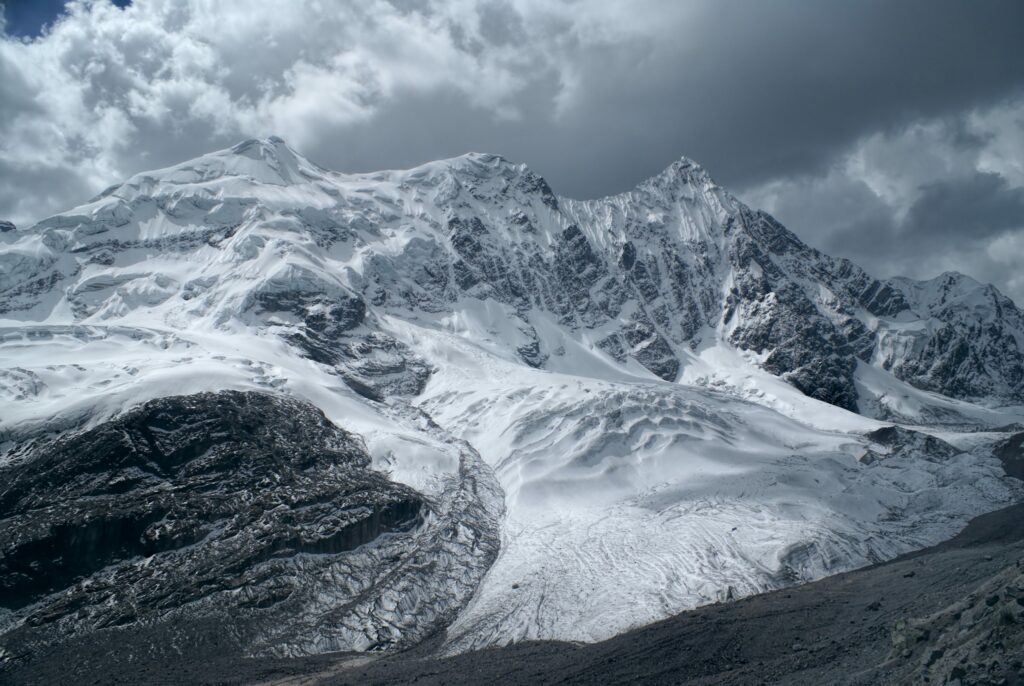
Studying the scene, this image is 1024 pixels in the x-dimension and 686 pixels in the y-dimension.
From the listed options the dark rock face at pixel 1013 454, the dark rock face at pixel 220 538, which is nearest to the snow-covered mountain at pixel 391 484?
the dark rock face at pixel 220 538

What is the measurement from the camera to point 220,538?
77.2 m

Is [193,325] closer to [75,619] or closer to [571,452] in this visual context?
[571,452]

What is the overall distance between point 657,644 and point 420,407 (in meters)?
81.9

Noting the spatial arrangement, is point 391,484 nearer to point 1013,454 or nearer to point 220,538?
point 220,538

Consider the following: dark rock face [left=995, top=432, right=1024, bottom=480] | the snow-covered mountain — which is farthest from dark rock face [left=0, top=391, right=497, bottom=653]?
dark rock face [left=995, top=432, right=1024, bottom=480]

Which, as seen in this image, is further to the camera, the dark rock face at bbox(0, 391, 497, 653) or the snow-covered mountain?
the snow-covered mountain

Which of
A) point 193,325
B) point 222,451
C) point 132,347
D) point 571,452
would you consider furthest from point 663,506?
point 193,325

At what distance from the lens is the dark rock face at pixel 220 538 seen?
67125 mm

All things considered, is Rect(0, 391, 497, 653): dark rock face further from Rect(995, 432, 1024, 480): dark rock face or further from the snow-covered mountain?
Rect(995, 432, 1024, 480): dark rock face

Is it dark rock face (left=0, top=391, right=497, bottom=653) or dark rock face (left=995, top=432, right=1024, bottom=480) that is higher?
dark rock face (left=0, top=391, right=497, bottom=653)

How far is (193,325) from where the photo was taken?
150 m

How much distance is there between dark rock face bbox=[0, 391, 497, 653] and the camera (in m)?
67.1

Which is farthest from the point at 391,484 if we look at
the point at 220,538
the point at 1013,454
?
the point at 1013,454

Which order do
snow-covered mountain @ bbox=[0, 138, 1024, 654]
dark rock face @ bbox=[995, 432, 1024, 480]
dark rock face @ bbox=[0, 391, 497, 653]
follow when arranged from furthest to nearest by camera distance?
dark rock face @ bbox=[995, 432, 1024, 480]
snow-covered mountain @ bbox=[0, 138, 1024, 654]
dark rock face @ bbox=[0, 391, 497, 653]
